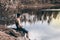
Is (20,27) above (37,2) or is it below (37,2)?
above

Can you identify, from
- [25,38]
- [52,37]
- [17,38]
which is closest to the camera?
[17,38]

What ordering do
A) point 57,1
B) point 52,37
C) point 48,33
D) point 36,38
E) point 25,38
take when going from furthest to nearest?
point 57,1, point 48,33, point 52,37, point 36,38, point 25,38

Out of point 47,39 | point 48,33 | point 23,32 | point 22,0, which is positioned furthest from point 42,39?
point 22,0

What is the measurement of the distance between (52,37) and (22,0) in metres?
66.9

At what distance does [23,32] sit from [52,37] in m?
4.57

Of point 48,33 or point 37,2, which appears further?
point 37,2

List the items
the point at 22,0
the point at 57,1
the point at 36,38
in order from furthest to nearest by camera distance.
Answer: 1. the point at 57,1
2. the point at 22,0
3. the point at 36,38

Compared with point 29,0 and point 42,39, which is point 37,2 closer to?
A: point 29,0

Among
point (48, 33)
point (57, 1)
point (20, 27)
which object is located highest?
point (20, 27)

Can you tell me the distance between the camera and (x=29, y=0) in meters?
95.9

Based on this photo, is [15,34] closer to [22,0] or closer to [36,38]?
[36,38]

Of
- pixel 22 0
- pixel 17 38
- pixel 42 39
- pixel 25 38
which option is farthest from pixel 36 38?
pixel 22 0

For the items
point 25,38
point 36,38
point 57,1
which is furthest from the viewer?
point 57,1

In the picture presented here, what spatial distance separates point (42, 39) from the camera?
27000 millimetres
